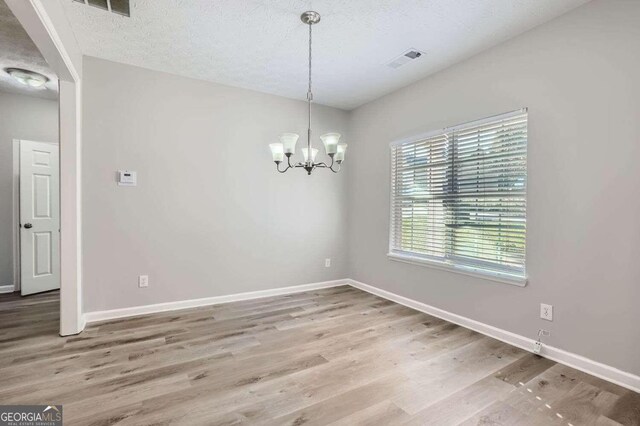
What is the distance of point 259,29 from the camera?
8.43 feet

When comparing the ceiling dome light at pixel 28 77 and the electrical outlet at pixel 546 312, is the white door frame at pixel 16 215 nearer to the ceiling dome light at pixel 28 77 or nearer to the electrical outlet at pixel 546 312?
the ceiling dome light at pixel 28 77

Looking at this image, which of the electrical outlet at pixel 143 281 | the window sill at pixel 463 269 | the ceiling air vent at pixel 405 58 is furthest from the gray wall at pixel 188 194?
the window sill at pixel 463 269

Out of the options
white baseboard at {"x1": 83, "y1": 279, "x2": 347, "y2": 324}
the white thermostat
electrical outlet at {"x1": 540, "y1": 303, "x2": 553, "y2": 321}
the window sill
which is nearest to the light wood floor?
white baseboard at {"x1": 83, "y1": 279, "x2": 347, "y2": 324}

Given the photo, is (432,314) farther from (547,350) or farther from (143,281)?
(143,281)

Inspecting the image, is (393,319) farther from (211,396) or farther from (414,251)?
(211,396)

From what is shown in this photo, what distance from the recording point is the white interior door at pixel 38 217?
409 centimetres

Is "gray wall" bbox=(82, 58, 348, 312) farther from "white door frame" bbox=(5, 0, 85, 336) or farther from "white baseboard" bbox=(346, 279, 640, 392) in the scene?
"white baseboard" bbox=(346, 279, 640, 392)

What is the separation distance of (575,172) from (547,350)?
4.67 feet

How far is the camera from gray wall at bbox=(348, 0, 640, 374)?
204 cm

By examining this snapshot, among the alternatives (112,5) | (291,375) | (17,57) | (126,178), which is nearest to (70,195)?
(126,178)

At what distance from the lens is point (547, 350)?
7.91 feet

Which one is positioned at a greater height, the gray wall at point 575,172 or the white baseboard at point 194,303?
the gray wall at point 575,172

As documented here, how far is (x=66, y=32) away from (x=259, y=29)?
5.09 feet

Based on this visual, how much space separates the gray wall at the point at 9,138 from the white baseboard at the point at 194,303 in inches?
89.6
